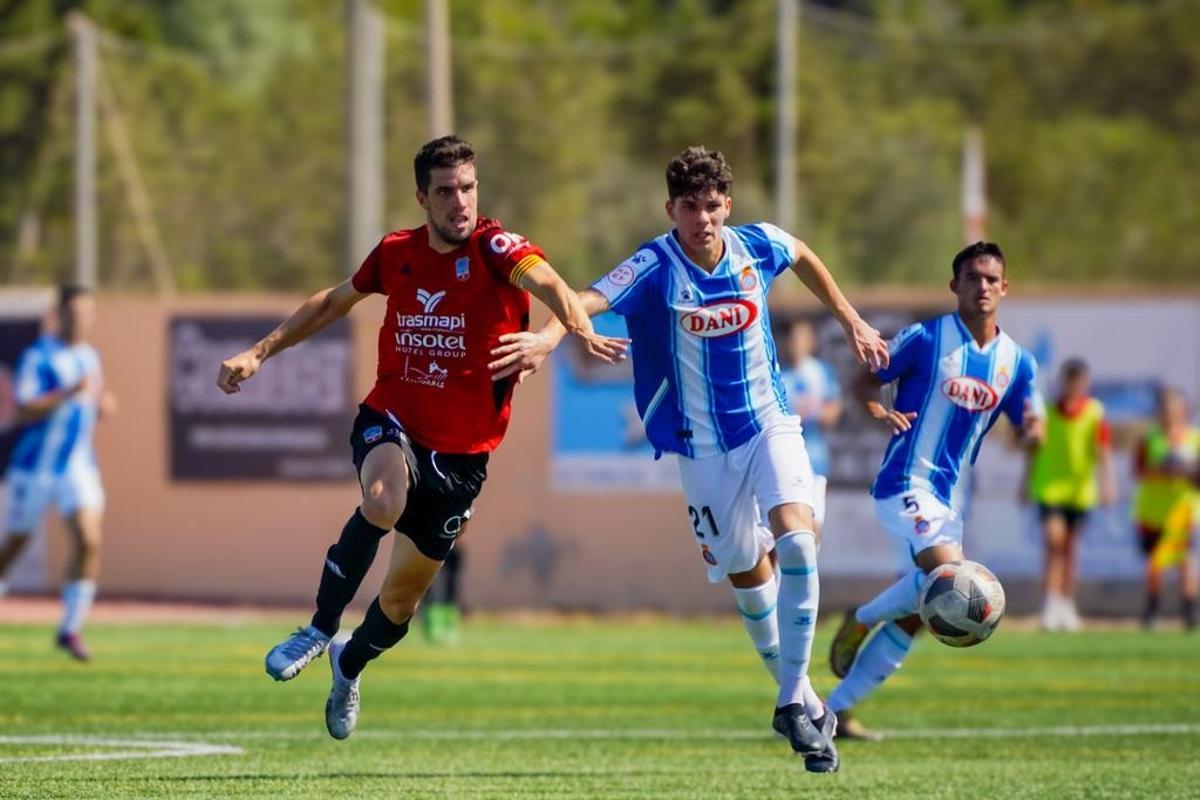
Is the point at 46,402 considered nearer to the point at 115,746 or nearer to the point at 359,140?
the point at 115,746

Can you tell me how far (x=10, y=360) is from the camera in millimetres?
23656

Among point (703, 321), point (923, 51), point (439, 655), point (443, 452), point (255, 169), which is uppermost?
point (923, 51)

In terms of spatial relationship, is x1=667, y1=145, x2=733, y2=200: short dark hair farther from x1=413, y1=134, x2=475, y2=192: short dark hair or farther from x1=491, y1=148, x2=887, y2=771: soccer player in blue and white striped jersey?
x1=413, y1=134, x2=475, y2=192: short dark hair

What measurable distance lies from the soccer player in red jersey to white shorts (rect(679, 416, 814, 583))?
35.6 inches

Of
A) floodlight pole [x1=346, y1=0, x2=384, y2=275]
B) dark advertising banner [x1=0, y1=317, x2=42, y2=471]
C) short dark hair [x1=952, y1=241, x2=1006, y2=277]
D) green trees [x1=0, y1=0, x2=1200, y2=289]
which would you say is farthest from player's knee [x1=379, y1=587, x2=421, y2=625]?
green trees [x1=0, y1=0, x2=1200, y2=289]

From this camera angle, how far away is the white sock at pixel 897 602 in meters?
10.3

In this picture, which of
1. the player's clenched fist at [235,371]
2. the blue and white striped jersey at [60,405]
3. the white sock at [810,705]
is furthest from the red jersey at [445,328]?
the blue and white striped jersey at [60,405]

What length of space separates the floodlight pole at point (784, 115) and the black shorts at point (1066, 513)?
515 centimetres

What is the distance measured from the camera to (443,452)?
9266 millimetres

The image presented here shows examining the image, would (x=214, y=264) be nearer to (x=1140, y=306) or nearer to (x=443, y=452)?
(x=1140, y=306)

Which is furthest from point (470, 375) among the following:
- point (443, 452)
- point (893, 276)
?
point (893, 276)

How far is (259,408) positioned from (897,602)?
46.0 ft

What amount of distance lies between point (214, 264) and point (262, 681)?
17162mm

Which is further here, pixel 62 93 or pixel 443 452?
pixel 62 93
